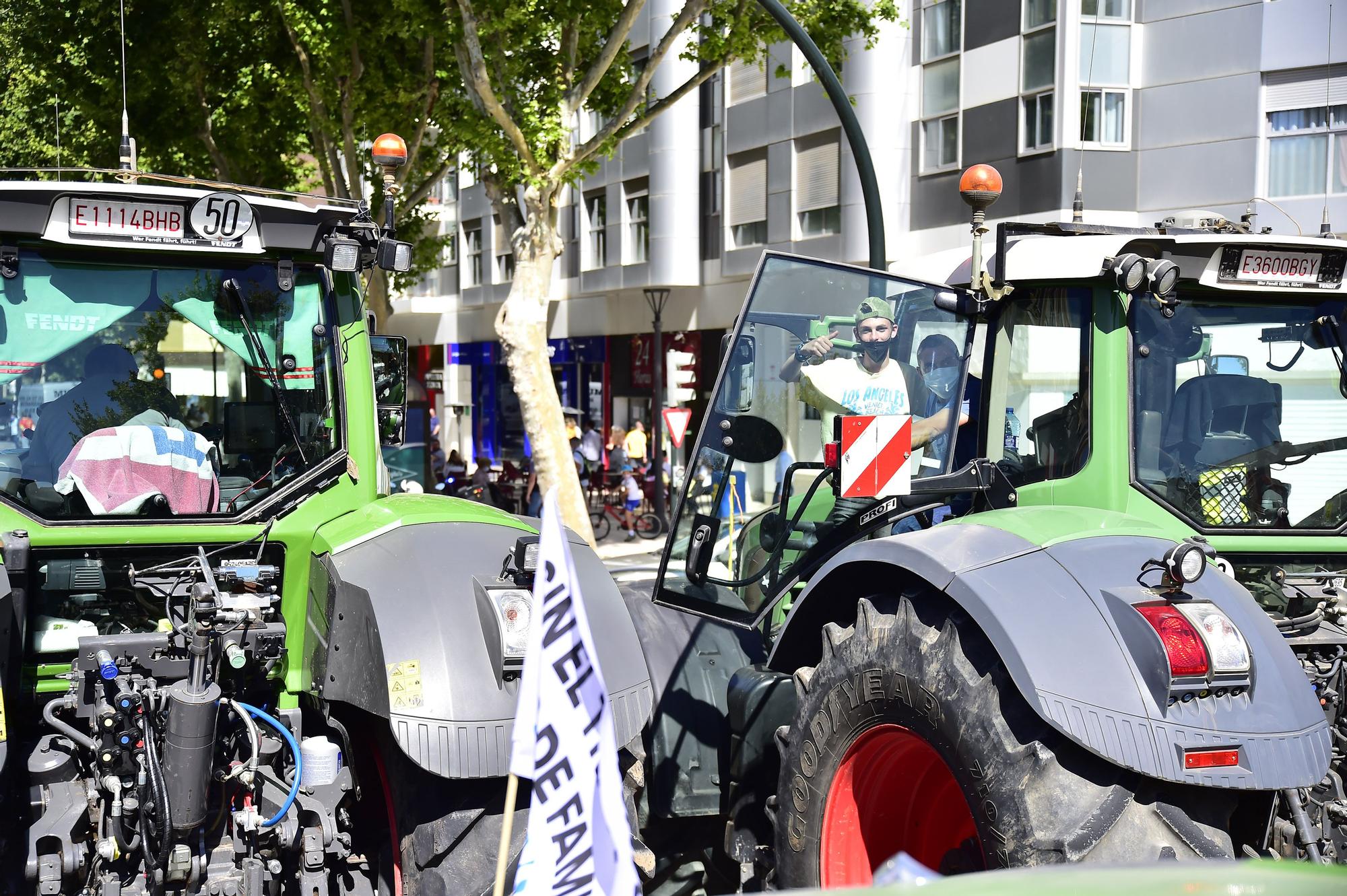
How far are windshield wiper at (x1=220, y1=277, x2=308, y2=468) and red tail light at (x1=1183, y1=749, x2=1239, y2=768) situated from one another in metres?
3.06

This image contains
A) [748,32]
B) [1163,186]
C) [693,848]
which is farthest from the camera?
[1163,186]

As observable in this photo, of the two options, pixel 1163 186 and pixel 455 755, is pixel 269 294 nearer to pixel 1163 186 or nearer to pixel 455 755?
pixel 455 755

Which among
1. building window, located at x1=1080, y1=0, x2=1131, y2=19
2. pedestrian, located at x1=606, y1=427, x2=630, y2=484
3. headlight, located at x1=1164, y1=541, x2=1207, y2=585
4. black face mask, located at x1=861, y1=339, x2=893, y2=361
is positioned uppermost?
building window, located at x1=1080, y1=0, x2=1131, y2=19

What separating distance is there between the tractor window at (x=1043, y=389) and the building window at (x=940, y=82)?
692 inches

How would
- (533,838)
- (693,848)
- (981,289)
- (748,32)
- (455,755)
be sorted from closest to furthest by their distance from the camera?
(533,838) < (455,755) < (981,289) < (693,848) < (748,32)

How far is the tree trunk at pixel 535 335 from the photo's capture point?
15.6 meters

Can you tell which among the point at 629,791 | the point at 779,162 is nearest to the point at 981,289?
the point at 629,791

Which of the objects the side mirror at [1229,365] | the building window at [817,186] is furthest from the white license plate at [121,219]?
the building window at [817,186]

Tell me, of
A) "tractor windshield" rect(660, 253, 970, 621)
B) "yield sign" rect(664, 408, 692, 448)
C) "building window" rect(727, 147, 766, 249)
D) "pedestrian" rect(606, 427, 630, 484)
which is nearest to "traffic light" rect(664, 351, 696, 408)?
"yield sign" rect(664, 408, 692, 448)

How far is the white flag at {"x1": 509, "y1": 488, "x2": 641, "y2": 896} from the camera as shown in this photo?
2.62 m

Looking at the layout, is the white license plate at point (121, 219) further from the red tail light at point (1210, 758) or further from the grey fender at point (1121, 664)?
the red tail light at point (1210, 758)

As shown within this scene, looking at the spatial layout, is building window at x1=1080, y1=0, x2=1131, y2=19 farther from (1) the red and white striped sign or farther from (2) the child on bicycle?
(1) the red and white striped sign

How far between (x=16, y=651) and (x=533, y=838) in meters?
2.17

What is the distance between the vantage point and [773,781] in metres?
4.37
